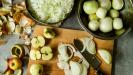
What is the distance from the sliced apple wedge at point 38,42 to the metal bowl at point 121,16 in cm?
15

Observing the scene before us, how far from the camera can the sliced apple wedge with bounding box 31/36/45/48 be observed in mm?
1019

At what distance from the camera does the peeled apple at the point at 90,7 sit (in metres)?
0.99

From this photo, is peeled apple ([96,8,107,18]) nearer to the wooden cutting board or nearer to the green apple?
the wooden cutting board

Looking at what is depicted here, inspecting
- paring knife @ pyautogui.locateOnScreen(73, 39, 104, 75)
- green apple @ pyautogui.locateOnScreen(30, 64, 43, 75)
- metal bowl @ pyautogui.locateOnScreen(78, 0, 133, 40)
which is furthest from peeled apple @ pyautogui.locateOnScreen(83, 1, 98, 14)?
green apple @ pyautogui.locateOnScreen(30, 64, 43, 75)

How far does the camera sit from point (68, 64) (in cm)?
102

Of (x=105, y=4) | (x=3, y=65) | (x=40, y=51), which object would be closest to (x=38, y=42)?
(x=40, y=51)

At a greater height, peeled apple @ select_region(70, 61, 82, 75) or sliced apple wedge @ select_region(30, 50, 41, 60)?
sliced apple wedge @ select_region(30, 50, 41, 60)

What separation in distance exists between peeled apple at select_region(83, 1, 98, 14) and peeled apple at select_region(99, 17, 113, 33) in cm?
5

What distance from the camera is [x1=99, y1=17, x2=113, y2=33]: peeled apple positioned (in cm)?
98

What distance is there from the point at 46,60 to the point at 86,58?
→ 0.44ft

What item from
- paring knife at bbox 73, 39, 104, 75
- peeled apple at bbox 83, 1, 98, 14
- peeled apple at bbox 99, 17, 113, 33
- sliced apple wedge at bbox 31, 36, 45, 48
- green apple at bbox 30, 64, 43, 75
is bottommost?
green apple at bbox 30, 64, 43, 75

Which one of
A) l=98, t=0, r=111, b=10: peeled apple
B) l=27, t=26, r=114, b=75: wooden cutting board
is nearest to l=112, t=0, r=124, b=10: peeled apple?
l=98, t=0, r=111, b=10: peeled apple

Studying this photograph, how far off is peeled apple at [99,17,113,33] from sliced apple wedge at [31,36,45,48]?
0.66 ft

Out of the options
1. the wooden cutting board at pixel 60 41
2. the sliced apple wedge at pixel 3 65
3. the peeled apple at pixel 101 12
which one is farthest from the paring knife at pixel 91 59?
the sliced apple wedge at pixel 3 65
